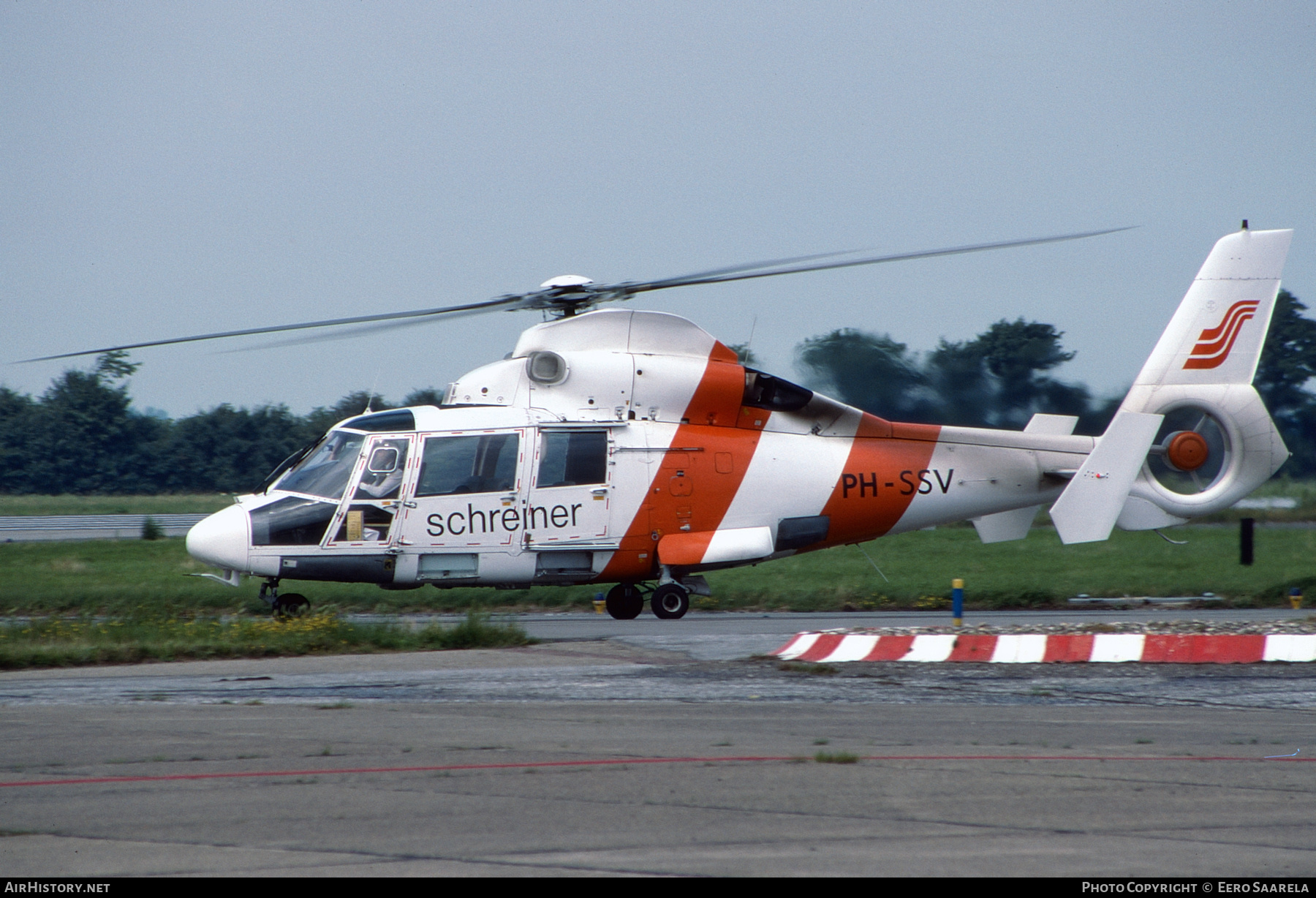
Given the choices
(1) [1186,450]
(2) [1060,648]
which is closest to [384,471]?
(2) [1060,648]

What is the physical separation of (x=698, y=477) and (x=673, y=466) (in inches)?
13.7

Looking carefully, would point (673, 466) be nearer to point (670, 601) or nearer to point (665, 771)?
point (670, 601)

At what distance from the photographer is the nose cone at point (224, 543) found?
45.9 ft

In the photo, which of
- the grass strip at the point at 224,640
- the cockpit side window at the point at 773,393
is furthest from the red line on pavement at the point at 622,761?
the cockpit side window at the point at 773,393

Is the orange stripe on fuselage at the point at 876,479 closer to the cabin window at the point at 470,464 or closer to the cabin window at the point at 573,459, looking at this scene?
the cabin window at the point at 573,459

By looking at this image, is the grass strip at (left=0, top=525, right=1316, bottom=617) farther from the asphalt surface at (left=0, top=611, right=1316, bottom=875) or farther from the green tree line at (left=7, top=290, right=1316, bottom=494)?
the asphalt surface at (left=0, top=611, right=1316, bottom=875)

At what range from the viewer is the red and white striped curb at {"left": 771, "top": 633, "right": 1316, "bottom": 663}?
1113cm

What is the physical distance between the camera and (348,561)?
14.1m

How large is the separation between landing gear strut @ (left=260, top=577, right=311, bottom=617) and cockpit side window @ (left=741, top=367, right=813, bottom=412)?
19.3 feet

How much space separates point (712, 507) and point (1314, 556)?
13.5 meters

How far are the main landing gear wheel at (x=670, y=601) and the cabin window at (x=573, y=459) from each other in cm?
159

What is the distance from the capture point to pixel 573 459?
47.3 feet

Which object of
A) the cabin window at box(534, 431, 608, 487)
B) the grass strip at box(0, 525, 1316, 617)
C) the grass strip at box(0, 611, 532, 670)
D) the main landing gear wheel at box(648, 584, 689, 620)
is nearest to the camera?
the grass strip at box(0, 611, 532, 670)

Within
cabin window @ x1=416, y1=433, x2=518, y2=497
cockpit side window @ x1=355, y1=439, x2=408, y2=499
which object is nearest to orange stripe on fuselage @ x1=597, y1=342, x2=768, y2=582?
cabin window @ x1=416, y1=433, x2=518, y2=497
